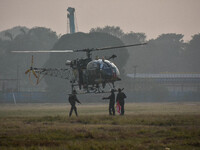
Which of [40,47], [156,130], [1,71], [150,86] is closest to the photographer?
[156,130]

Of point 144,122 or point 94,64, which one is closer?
point 144,122

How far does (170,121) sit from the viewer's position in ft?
92.3

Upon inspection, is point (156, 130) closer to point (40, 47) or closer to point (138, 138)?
point (138, 138)

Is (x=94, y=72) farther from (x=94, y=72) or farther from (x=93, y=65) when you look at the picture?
(x=93, y=65)

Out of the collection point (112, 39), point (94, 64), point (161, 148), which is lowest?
point (161, 148)

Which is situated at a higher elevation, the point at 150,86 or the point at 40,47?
the point at 40,47

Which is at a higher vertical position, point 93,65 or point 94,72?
point 93,65

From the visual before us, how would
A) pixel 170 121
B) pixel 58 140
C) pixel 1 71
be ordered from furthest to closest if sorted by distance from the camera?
1. pixel 1 71
2. pixel 170 121
3. pixel 58 140

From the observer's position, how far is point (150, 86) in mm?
124438

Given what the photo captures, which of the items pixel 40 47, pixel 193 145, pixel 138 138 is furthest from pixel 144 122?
pixel 40 47

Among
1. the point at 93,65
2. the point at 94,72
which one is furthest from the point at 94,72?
the point at 93,65

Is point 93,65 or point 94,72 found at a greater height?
point 93,65

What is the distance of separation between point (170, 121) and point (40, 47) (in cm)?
16689

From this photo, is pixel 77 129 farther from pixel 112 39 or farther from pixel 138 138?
pixel 112 39
